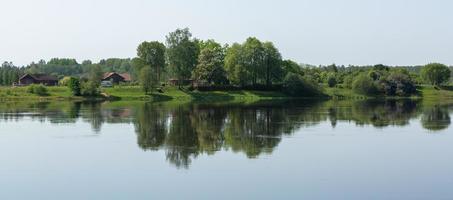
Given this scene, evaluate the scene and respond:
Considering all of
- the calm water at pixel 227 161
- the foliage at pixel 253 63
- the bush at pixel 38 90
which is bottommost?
the calm water at pixel 227 161

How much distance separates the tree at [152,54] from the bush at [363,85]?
3836cm

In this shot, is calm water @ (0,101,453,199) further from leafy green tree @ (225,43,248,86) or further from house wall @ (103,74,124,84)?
house wall @ (103,74,124,84)

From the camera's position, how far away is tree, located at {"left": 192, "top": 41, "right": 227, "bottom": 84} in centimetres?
11631

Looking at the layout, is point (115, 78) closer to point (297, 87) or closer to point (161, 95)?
point (161, 95)

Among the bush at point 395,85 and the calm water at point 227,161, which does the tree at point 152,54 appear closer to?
the bush at point 395,85

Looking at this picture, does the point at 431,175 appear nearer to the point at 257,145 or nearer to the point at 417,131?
the point at 257,145

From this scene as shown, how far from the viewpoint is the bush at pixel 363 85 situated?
123812 mm

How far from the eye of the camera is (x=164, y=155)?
33.6m

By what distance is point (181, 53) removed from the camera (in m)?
115

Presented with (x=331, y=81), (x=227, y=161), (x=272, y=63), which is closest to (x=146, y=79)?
(x=272, y=63)

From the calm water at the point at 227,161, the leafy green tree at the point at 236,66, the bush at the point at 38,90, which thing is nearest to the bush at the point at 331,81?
the leafy green tree at the point at 236,66

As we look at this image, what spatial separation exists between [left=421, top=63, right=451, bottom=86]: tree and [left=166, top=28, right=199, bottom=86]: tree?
61.4m

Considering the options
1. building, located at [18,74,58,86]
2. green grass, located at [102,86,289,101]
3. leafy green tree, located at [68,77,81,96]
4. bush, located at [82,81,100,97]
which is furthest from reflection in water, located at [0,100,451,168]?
building, located at [18,74,58,86]

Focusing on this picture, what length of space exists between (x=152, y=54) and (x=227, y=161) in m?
91.8
